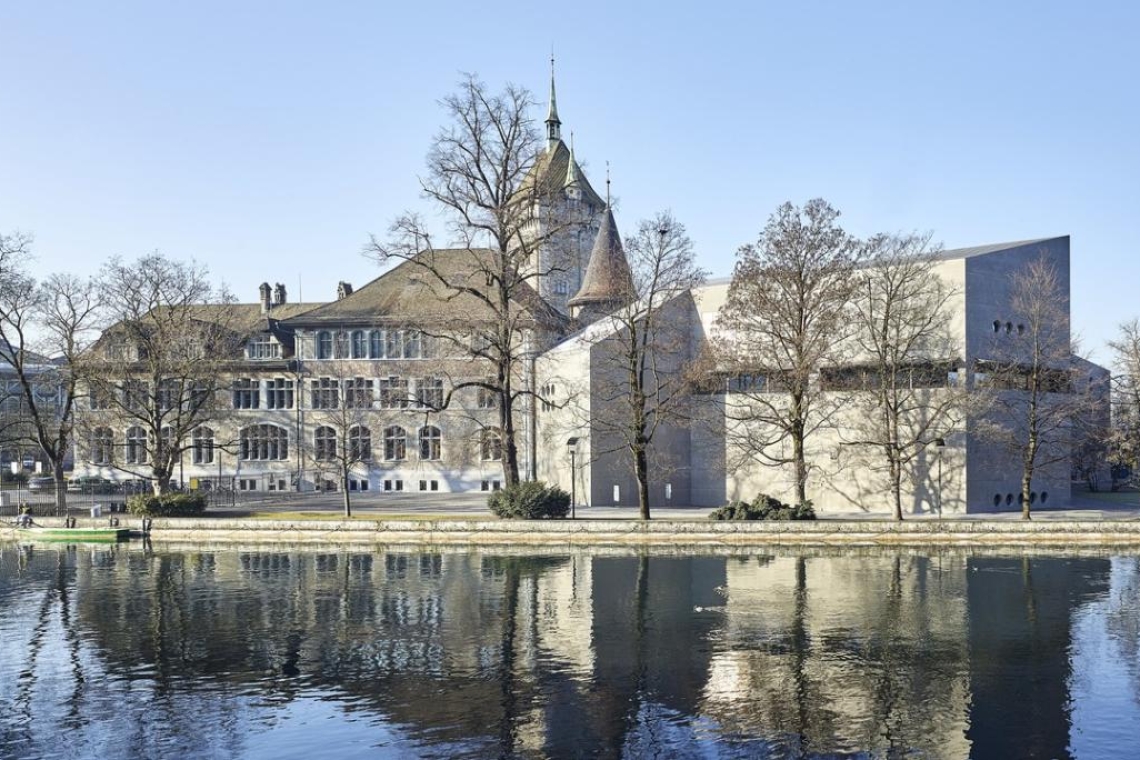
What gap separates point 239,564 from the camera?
3906cm

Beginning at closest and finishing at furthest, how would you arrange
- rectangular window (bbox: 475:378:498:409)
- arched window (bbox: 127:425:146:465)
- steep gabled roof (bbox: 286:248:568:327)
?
steep gabled roof (bbox: 286:248:568:327)
rectangular window (bbox: 475:378:498:409)
arched window (bbox: 127:425:146:465)

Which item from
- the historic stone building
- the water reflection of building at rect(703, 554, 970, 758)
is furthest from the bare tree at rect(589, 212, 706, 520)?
the water reflection of building at rect(703, 554, 970, 758)

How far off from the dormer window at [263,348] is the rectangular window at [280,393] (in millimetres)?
1668

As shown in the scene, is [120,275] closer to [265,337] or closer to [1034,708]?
[265,337]

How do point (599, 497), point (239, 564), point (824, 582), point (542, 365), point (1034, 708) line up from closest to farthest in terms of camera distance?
1. point (1034, 708)
2. point (824, 582)
3. point (239, 564)
4. point (599, 497)
5. point (542, 365)

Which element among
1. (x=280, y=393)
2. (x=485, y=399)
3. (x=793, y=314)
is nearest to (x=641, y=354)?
(x=793, y=314)

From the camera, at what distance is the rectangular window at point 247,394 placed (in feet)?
219

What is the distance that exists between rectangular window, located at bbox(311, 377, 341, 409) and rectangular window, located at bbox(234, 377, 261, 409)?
399 cm

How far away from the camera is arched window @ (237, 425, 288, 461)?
Answer: 6588 cm

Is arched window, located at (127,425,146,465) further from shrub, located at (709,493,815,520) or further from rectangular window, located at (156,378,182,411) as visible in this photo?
shrub, located at (709,493,815,520)

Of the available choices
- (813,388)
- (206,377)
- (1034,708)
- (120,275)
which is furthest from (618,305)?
(1034,708)

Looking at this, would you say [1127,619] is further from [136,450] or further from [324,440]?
[136,450]

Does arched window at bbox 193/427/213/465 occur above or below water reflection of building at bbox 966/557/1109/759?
above

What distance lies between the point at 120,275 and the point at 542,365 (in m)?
22.3
